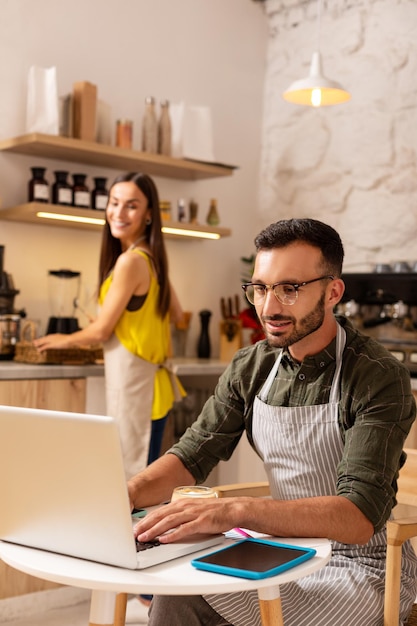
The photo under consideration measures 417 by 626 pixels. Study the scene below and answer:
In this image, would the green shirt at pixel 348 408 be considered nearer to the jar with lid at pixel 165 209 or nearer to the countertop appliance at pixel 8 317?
the countertop appliance at pixel 8 317

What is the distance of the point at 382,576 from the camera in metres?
1.79

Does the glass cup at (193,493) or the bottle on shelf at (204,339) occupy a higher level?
the bottle on shelf at (204,339)

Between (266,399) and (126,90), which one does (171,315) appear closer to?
(126,90)

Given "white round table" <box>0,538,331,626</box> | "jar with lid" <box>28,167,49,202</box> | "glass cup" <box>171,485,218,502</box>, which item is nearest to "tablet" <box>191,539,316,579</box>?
"white round table" <box>0,538,331,626</box>

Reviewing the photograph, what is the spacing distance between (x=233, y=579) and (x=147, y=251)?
2247 mm

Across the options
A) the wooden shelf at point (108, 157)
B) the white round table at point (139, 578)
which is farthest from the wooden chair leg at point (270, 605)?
the wooden shelf at point (108, 157)

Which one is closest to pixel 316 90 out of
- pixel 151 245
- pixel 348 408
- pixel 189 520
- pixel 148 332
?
pixel 151 245

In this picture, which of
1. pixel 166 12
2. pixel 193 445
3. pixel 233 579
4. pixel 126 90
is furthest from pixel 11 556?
pixel 166 12

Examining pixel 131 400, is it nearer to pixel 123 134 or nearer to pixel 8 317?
pixel 8 317

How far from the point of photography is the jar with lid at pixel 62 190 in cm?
390

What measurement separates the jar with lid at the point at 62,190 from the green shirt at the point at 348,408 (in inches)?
80.8

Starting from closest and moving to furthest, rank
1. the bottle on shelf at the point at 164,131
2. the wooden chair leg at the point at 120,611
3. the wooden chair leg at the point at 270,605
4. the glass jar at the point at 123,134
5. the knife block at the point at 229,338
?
the wooden chair leg at the point at 270,605 < the wooden chair leg at the point at 120,611 < the glass jar at the point at 123,134 < the bottle on shelf at the point at 164,131 < the knife block at the point at 229,338

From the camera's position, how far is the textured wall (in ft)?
14.1

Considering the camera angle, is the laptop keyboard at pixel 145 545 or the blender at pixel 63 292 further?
the blender at pixel 63 292
